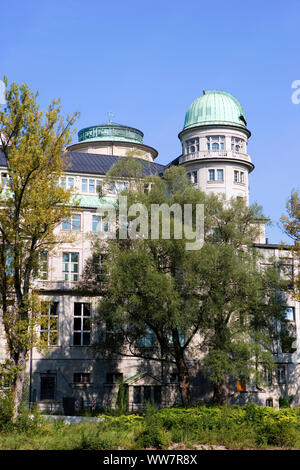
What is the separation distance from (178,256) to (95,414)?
39.5 ft

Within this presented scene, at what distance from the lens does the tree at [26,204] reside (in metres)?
28.5

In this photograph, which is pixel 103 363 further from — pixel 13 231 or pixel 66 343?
pixel 13 231

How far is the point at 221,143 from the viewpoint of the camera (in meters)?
60.7

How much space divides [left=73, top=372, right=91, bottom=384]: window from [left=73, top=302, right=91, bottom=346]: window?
2.24 m

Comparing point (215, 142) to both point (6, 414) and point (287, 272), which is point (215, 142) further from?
point (6, 414)

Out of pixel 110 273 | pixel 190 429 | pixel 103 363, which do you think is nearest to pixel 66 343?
pixel 103 363

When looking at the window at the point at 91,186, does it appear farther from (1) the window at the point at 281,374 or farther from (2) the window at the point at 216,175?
(1) the window at the point at 281,374

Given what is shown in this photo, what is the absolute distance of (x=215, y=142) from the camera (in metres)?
60.7

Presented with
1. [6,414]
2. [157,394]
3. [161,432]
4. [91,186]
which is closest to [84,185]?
[91,186]

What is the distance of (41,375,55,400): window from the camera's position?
44.9 m

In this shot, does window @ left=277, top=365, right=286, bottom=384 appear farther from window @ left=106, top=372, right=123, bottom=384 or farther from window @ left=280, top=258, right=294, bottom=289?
window @ left=106, top=372, right=123, bottom=384

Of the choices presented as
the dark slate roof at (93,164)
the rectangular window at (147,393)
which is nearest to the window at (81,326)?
the rectangular window at (147,393)

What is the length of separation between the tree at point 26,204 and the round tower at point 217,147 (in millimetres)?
30398

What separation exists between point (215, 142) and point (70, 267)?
21.0 m
